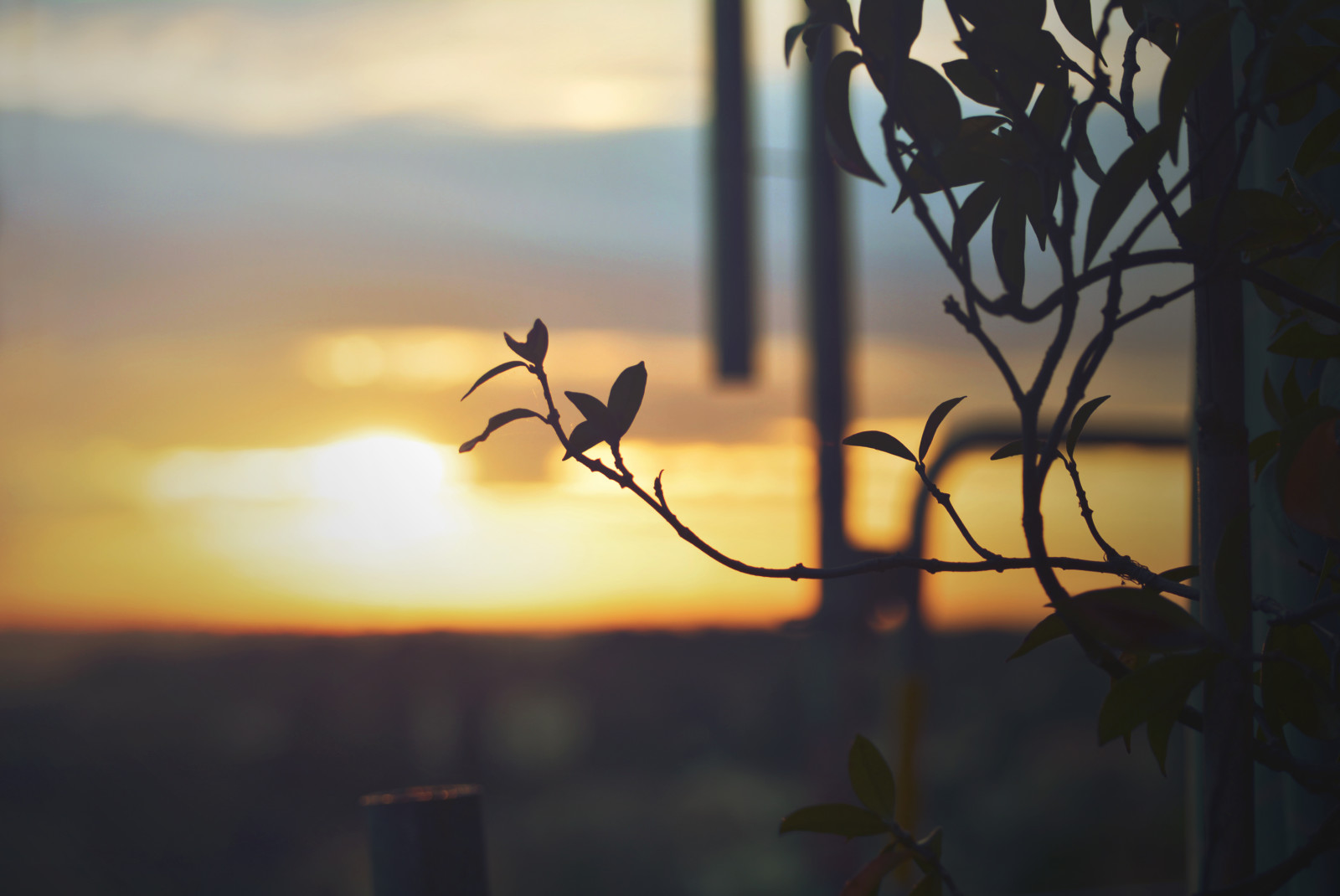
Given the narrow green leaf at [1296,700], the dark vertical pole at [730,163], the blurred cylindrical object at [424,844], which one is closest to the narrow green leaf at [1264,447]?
the narrow green leaf at [1296,700]

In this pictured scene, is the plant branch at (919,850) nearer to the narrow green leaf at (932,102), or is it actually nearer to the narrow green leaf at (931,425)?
the narrow green leaf at (931,425)

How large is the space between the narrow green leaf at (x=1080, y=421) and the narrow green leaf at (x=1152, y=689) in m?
0.24

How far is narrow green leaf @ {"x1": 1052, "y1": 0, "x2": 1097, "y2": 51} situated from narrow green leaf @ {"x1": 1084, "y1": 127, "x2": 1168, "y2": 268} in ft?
0.81

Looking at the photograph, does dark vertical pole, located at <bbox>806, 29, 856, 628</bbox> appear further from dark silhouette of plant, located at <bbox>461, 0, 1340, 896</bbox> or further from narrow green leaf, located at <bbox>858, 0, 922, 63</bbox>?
narrow green leaf, located at <bbox>858, 0, 922, 63</bbox>

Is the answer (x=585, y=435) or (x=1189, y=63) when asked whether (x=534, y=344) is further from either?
(x=1189, y=63)

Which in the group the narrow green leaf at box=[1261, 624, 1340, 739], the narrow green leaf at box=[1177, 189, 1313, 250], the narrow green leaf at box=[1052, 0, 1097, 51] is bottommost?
the narrow green leaf at box=[1261, 624, 1340, 739]

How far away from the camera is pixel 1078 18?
76 centimetres

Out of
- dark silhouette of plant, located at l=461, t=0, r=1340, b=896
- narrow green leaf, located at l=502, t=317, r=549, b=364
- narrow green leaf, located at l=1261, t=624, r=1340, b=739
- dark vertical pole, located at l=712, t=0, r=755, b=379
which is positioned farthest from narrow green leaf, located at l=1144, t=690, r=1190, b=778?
dark vertical pole, located at l=712, t=0, r=755, b=379

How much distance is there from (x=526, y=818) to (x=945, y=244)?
9075 mm

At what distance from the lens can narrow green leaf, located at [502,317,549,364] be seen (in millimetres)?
733

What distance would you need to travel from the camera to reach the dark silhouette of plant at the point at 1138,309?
53 centimetres

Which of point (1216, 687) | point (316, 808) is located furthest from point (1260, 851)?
point (316, 808)

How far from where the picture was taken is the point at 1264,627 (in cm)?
113

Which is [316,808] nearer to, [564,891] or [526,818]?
[526,818]
